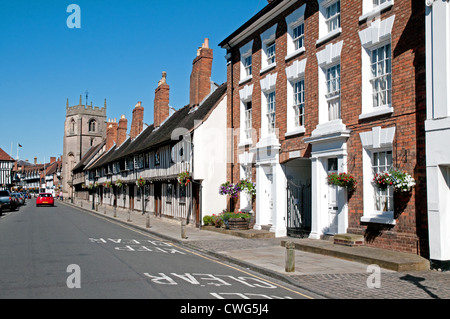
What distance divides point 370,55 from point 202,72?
45.9 feet

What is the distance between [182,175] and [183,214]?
3089mm

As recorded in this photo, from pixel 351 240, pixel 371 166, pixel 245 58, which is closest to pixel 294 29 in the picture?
pixel 245 58

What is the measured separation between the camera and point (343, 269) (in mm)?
10195

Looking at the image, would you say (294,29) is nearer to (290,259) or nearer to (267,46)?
(267,46)

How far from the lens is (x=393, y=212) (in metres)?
11.5

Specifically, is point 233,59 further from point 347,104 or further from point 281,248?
point 281,248

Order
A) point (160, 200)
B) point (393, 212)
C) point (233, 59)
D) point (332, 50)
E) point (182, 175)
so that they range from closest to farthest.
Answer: point (393, 212) → point (332, 50) → point (233, 59) → point (182, 175) → point (160, 200)

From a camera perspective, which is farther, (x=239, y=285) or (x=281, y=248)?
(x=281, y=248)

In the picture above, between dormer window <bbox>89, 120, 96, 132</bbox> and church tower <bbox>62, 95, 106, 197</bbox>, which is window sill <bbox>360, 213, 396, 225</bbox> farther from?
dormer window <bbox>89, 120, 96, 132</bbox>

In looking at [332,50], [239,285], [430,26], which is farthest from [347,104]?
[239,285]

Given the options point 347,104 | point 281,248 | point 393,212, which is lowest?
point 281,248

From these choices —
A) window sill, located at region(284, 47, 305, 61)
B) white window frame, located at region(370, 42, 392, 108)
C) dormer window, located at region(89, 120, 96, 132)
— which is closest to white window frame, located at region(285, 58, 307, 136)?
window sill, located at region(284, 47, 305, 61)

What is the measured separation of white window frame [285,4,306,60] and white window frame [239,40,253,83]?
9.91 feet

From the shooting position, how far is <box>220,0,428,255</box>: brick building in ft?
36.6
